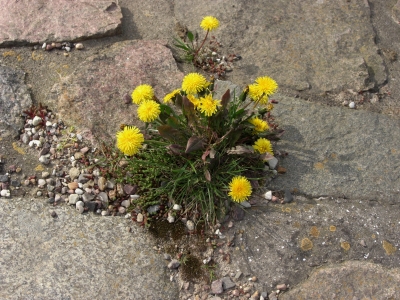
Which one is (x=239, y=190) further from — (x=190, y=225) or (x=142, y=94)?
A: (x=142, y=94)

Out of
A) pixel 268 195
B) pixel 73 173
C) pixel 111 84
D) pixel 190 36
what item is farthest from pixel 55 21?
pixel 268 195

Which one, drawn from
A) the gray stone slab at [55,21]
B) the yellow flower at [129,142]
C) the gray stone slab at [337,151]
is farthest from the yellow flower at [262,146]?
the gray stone slab at [55,21]

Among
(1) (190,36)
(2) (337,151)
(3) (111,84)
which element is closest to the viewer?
(2) (337,151)

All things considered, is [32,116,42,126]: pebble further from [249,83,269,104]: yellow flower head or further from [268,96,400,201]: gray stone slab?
[268,96,400,201]: gray stone slab

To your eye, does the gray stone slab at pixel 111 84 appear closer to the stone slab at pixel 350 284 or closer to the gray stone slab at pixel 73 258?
the gray stone slab at pixel 73 258

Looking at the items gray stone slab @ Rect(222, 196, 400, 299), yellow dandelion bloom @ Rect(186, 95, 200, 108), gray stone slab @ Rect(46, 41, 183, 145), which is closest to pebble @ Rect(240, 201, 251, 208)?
gray stone slab @ Rect(222, 196, 400, 299)
